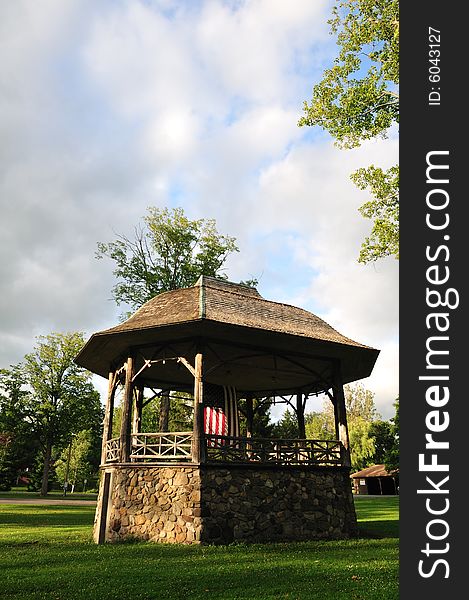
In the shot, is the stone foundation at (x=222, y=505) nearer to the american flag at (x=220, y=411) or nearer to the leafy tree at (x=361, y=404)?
the american flag at (x=220, y=411)

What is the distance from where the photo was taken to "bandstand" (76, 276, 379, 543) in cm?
1439

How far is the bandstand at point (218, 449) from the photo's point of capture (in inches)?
567

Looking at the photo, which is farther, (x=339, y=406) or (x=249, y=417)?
(x=249, y=417)

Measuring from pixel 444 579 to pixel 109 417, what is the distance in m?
15.1

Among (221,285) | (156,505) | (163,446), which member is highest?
(221,285)

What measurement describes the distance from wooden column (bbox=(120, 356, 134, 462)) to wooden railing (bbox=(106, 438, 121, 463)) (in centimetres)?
58

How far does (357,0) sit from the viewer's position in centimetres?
1930

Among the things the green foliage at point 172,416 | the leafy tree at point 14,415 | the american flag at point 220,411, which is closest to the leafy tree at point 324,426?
the green foliage at point 172,416

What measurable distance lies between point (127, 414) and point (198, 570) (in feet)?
22.6

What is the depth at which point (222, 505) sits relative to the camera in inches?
563

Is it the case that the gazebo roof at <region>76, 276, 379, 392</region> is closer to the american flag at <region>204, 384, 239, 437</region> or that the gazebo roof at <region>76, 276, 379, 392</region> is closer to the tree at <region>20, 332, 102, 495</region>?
the american flag at <region>204, 384, 239, 437</region>

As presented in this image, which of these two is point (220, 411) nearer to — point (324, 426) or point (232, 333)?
point (232, 333)

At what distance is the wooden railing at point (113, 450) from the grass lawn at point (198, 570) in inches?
105

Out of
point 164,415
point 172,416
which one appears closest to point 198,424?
point 164,415
